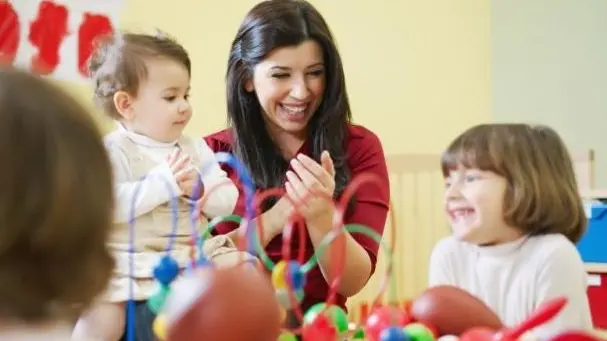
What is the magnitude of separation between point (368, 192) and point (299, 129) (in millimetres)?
157

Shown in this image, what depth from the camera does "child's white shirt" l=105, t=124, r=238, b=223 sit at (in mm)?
1125

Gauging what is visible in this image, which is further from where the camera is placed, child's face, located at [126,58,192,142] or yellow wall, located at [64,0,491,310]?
yellow wall, located at [64,0,491,310]

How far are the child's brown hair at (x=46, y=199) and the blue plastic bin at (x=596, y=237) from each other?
1965mm

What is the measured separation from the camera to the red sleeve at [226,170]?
1.37 metres

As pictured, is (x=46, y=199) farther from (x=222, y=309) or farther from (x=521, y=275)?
(x=521, y=275)

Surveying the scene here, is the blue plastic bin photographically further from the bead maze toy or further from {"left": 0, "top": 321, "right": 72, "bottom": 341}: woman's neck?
{"left": 0, "top": 321, "right": 72, "bottom": 341}: woman's neck

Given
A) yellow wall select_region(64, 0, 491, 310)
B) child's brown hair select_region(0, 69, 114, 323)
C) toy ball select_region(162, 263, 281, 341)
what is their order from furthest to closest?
yellow wall select_region(64, 0, 491, 310), toy ball select_region(162, 263, 281, 341), child's brown hair select_region(0, 69, 114, 323)

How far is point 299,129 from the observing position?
136 cm

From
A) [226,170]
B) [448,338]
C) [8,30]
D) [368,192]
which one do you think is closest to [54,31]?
[8,30]

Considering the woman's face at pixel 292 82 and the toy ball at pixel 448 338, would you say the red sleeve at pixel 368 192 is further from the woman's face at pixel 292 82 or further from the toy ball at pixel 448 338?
the toy ball at pixel 448 338

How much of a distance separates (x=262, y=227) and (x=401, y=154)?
1349 millimetres

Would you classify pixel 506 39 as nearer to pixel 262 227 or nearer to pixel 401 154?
pixel 401 154

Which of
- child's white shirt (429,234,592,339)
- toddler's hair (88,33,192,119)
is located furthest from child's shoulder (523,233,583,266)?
toddler's hair (88,33,192,119)

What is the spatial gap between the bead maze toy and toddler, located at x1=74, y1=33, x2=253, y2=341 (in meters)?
0.08
